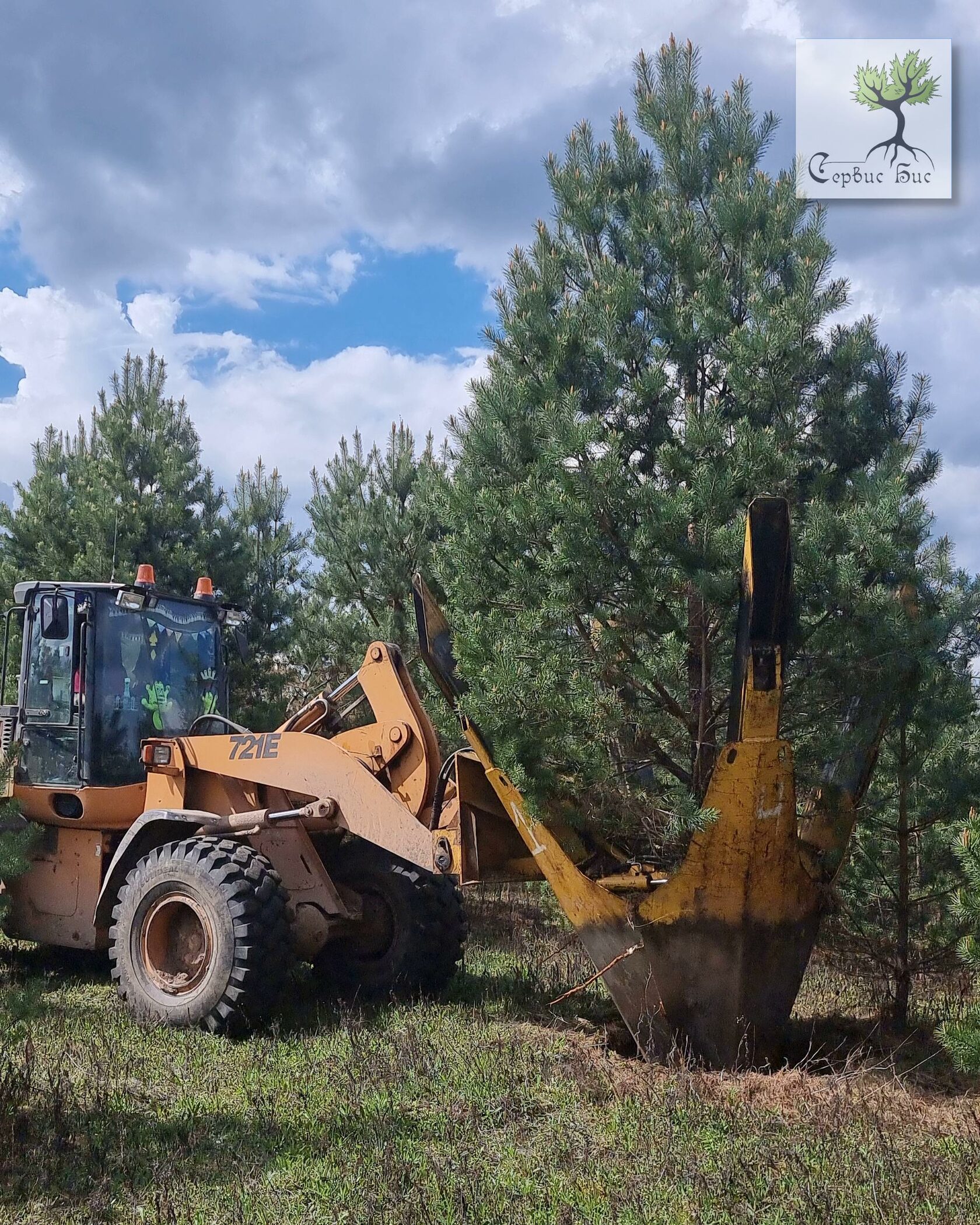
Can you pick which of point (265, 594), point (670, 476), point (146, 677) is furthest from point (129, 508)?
point (670, 476)

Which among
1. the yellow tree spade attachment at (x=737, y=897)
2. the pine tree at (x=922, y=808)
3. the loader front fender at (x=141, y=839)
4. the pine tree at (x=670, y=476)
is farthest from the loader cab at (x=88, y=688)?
the pine tree at (x=922, y=808)

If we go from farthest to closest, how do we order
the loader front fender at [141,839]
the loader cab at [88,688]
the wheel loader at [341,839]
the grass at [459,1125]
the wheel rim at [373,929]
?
the loader cab at [88,688]
the wheel rim at [373,929]
the loader front fender at [141,839]
the wheel loader at [341,839]
the grass at [459,1125]

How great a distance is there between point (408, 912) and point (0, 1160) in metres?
3.06

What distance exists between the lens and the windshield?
23.8ft

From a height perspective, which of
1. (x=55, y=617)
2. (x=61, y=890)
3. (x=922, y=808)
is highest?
(x=55, y=617)

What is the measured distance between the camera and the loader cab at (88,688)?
7.20m

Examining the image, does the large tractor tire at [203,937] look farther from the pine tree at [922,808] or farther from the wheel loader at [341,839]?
the pine tree at [922,808]

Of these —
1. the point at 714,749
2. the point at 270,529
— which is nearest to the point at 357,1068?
the point at 714,749

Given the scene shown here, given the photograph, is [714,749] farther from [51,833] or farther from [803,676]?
[51,833]

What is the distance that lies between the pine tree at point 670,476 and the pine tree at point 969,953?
1.24 metres

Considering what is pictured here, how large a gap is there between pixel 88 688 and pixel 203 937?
72.6 inches

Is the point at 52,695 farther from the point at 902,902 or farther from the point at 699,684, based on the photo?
the point at 902,902

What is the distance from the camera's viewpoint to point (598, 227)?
6312mm

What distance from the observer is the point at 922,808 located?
632cm
